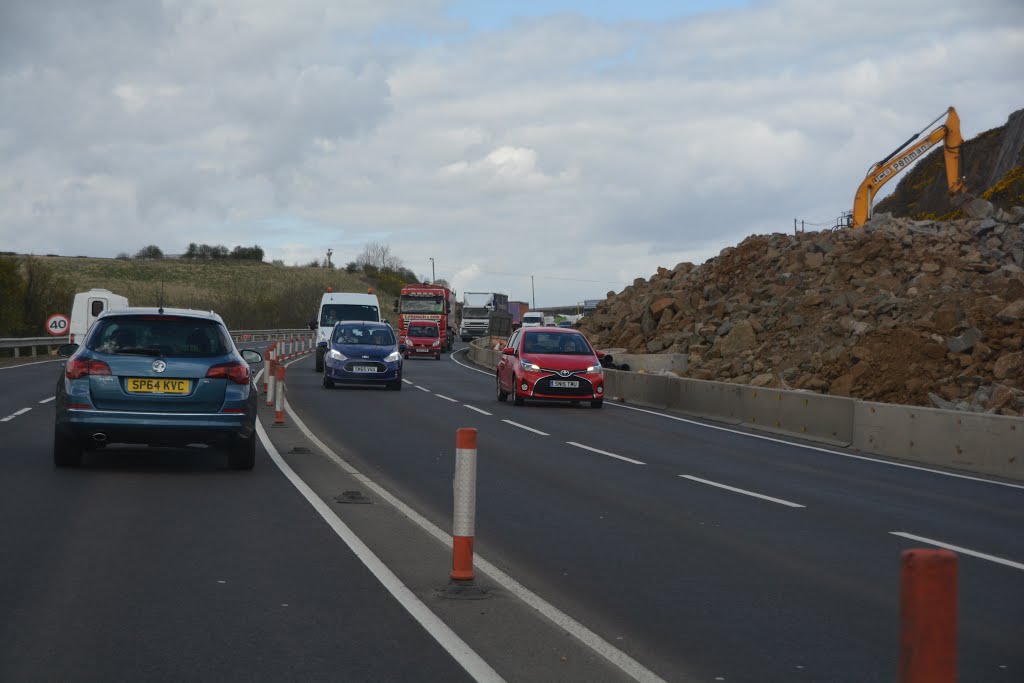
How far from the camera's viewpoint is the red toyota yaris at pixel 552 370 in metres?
24.9

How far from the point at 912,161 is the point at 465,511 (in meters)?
47.1

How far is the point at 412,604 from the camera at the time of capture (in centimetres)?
685

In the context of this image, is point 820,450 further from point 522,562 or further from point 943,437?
→ point 522,562

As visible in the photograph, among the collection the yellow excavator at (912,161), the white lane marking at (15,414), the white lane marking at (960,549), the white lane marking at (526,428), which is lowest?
the white lane marking at (15,414)

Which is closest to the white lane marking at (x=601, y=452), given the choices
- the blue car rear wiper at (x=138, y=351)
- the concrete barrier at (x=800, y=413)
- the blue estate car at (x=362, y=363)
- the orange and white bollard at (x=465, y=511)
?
the concrete barrier at (x=800, y=413)

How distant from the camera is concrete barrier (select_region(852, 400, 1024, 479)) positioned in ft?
49.8

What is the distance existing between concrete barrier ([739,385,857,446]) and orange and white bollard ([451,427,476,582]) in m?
12.7

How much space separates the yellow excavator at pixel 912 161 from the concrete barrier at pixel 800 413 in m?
29.3

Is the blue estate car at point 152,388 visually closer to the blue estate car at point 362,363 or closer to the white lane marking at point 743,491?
the white lane marking at point 743,491

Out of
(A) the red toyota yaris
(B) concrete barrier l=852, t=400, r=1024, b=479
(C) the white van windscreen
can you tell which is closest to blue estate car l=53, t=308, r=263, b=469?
(B) concrete barrier l=852, t=400, r=1024, b=479

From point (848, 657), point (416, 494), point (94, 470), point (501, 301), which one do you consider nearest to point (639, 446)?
point (416, 494)

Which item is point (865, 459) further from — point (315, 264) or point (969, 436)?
point (315, 264)

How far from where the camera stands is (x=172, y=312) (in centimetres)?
1263

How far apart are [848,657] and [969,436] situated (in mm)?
10843
